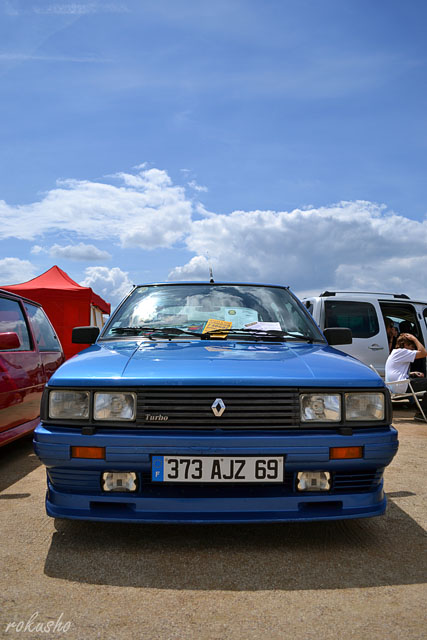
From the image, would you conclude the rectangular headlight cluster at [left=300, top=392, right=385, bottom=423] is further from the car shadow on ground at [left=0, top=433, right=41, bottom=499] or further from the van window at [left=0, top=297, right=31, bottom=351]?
the van window at [left=0, top=297, right=31, bottom=351]

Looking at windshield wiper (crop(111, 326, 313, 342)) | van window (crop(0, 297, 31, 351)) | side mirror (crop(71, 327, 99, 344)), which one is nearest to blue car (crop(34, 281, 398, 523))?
windshield wiper (crop(111, 326, 313, 342))

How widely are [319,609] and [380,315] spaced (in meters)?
7.17

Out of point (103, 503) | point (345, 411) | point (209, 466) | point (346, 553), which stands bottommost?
point (346, 553)

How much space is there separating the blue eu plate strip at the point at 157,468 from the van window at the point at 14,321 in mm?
2872

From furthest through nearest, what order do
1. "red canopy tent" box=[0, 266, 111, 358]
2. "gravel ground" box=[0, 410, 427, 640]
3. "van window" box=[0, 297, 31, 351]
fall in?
"red canopy tent" box=[0, 266, 111, 358] → "van window" box=[0, 297, 31, 351] → "gravel ground" box=[0, 410, 427, 640]

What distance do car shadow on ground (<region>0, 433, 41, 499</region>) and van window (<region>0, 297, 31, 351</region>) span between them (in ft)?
3.19

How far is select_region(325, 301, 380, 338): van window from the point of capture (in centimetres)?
874

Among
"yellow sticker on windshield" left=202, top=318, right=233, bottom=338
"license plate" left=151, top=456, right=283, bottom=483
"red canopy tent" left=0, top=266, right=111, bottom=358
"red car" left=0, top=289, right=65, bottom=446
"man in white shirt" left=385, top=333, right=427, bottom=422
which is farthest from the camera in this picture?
"red canopy tent" left=0, top=266, right=111, bottom=358

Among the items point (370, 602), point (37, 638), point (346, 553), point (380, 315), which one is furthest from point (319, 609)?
point (380, 315)

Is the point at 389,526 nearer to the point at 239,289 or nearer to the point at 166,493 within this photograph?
the point at 166,493

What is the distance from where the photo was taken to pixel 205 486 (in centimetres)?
257

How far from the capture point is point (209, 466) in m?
2.50

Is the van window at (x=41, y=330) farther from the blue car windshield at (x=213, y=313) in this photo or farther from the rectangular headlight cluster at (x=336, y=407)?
the rectangular headlight cluster at (x=336, y=407)

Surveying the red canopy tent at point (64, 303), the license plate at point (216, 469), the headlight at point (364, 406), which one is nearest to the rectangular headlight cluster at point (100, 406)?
the license plate at point (216, 469)
